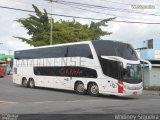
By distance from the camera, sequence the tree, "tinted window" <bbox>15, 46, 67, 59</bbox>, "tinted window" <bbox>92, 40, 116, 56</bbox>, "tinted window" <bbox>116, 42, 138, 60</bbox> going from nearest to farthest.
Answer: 1. "tinted window" <bbox>116, 42, 138, 60</bbox>
2. "tinted window" <bbox>92, 40, 116, 56</bbox>
3. "tinted window" <bbox>15, 46, 67, 59</bbox>
4. the tree

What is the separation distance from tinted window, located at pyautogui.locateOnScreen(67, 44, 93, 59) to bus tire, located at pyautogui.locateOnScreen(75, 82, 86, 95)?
2.01 metres

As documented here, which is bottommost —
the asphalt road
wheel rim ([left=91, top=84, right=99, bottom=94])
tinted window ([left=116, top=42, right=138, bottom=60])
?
the asphalt road

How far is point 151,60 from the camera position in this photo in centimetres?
4428

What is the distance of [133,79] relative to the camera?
25750 millimetres

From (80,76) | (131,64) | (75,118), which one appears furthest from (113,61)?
(75,118)

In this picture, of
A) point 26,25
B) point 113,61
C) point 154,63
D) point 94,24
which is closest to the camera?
point 113,61

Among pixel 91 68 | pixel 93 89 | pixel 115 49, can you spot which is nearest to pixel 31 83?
pixel 93 89

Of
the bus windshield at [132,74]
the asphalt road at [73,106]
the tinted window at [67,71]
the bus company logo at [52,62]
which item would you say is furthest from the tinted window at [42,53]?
the bus windshield at [132,74]

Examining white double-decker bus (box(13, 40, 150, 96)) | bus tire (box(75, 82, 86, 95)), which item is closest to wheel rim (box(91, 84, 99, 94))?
white double-decker bus (box(13, 40, 150, 96))

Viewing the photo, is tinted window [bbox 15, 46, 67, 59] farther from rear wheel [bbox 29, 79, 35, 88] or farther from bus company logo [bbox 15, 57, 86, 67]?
rear wheel [bbox 29, 79, 35, 88]

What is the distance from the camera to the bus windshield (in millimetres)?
25427

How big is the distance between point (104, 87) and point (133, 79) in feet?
6.28

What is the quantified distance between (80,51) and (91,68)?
161cm

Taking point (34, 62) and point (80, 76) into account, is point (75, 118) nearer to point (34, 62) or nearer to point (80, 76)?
point (80, 76)
